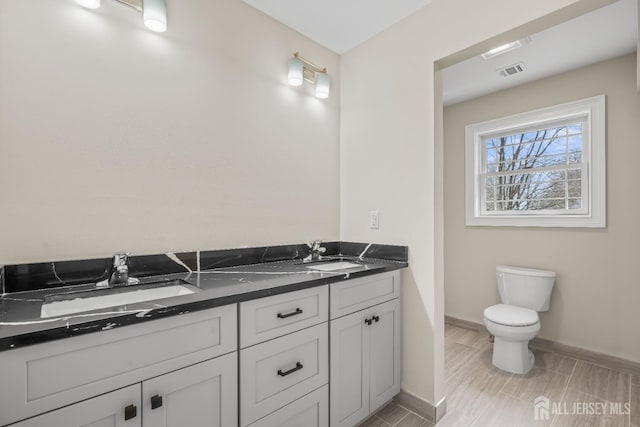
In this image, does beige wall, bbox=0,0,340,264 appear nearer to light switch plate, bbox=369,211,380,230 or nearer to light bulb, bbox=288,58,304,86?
light bulb, bbox=288,58,304,86

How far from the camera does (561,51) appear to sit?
225 cm

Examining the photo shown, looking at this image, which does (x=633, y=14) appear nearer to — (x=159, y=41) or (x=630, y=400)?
(x=630, y=400)

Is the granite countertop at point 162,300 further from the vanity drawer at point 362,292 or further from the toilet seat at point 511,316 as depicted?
the toilet seat at point 511,316

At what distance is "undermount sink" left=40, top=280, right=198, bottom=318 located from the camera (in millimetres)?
1057

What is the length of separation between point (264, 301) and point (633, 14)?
2.75 metres

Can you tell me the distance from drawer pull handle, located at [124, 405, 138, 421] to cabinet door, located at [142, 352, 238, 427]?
0.03 meters

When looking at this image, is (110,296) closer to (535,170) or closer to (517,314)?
(517,314)

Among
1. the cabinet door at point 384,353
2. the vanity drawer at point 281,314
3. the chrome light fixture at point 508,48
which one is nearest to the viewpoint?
the vanity drawer at point 281,314

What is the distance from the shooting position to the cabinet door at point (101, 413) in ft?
2.57

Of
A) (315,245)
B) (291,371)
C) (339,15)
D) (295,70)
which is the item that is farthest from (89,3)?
(291,371)

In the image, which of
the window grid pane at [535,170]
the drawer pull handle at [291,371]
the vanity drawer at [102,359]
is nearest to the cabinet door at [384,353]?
the drawer pull handle at [291,371]

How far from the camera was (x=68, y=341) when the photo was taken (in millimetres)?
807

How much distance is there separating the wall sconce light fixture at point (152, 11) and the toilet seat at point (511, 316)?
2869 mm

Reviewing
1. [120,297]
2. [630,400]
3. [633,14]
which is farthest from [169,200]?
[630,400]
